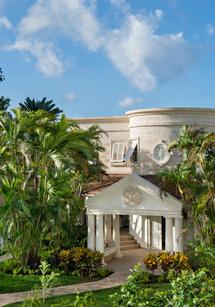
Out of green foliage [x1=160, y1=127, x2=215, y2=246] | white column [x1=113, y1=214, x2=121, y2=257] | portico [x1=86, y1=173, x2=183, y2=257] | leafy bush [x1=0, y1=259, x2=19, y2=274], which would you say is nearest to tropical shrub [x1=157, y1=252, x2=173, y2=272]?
portico [x1=86, y1=173, x2=183, y2=257]

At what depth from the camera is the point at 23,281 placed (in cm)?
1878

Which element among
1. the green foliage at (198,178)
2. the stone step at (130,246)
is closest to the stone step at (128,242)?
the stone step at (130,246)

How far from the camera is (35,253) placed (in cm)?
2072

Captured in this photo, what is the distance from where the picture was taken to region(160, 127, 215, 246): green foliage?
61.8 ft

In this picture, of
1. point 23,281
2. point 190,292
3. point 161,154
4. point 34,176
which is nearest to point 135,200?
point 34,176

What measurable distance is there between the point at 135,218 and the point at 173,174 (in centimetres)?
996

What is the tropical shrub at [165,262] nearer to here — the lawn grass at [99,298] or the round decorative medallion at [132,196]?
the lawn grass at [99,298]

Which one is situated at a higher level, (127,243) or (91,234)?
(91,234)

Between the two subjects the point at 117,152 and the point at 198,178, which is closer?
the point at 198,178

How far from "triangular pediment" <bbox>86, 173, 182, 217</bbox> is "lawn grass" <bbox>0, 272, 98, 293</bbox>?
3.71 meters

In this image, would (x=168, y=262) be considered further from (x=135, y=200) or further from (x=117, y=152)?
(x=117, y=152)

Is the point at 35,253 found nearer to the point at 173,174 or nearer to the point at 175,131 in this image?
the point at 173,174

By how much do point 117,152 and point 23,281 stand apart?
15.2m

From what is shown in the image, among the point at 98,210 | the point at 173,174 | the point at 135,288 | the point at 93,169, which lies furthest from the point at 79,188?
the point at 135,288
